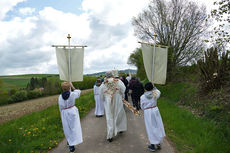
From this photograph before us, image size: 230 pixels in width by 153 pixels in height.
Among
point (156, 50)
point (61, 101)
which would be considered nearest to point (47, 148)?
point (61, 101)

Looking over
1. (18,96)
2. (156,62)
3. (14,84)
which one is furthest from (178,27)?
(14,84)

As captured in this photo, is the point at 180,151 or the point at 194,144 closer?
the point at 180,151

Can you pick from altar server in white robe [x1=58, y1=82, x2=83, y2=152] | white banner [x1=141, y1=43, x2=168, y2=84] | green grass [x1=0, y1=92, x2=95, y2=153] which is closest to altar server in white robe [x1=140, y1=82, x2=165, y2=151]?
white banner [x1=141, y1=43, x2=168, y2=84]

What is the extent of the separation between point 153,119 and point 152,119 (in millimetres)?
28

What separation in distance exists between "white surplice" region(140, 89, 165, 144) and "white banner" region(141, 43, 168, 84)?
3.41 feet

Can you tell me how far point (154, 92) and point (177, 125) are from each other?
256 cm

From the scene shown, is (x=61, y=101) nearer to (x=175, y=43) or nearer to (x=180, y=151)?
(x=180, y=151)

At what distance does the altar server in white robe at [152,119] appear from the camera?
428 centimetres

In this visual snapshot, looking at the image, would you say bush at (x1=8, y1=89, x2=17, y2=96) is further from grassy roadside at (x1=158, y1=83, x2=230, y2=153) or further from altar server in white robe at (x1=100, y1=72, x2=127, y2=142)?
grassy roadside at (x1=158, y1=83, x2=230, y2=153)

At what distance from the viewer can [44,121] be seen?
266 inches

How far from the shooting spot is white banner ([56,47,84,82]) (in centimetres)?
505

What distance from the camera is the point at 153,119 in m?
4.36

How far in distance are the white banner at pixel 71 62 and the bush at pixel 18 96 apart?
70.6 feet

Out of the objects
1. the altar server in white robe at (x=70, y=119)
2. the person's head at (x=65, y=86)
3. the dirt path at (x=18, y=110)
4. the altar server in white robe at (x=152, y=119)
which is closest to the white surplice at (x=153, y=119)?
the altar server in white robe at (x=152, y=119)
